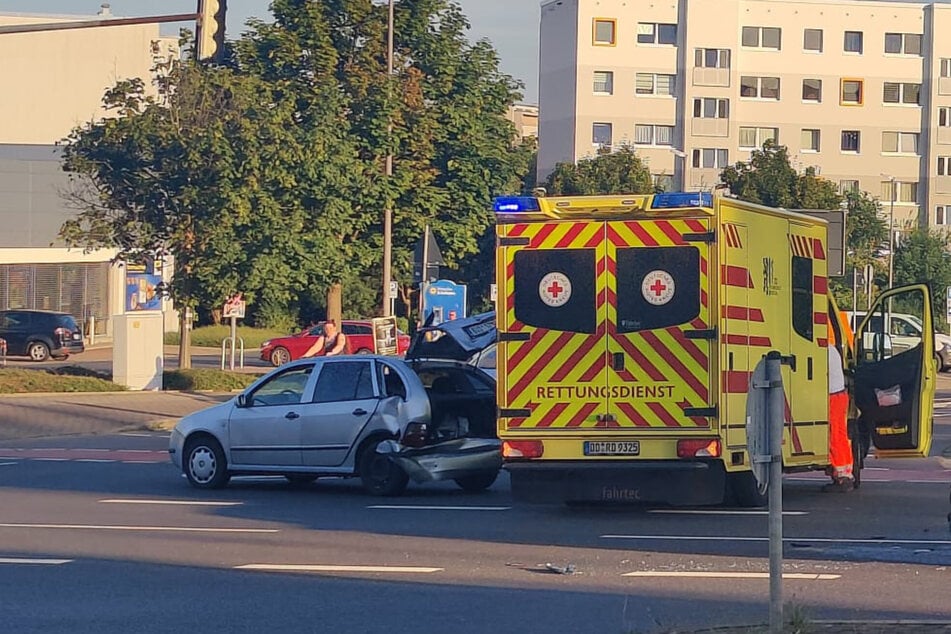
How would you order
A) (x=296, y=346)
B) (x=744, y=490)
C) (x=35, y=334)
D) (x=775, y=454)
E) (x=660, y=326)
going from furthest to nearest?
1. (x=35, y=334)
2. (x=296, y=346)
3. (x=744, y=490)
4. (x=660, y=326)
5. (x=775, y=454)

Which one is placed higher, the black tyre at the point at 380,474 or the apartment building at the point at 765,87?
the apartment building at the point at 765,87

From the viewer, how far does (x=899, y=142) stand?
7788cm

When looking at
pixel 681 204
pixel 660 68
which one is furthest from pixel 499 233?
pixel 660 68

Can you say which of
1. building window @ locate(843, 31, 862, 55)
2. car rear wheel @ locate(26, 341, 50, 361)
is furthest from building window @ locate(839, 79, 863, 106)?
car rear wheel @ locate(26, 341, 50, 361)

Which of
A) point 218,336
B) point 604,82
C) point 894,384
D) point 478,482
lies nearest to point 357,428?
point 478,482

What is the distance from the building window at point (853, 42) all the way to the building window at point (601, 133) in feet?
41.4

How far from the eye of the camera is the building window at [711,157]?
3007 inches

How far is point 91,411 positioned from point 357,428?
1281 cm

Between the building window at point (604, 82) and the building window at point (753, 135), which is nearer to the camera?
the building window at point (604, 82)

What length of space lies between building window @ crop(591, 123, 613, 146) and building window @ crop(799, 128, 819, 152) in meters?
9.80

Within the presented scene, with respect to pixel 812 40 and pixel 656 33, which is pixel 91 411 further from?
pixel 812 40

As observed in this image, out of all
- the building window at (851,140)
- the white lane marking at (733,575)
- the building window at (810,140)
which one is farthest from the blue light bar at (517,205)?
the building window at (851,140)

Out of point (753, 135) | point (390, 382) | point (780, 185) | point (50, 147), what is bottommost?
point (390, 382)

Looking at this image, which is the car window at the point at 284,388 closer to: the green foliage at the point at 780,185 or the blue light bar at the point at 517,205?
the blue light bar at the point at 517,205
